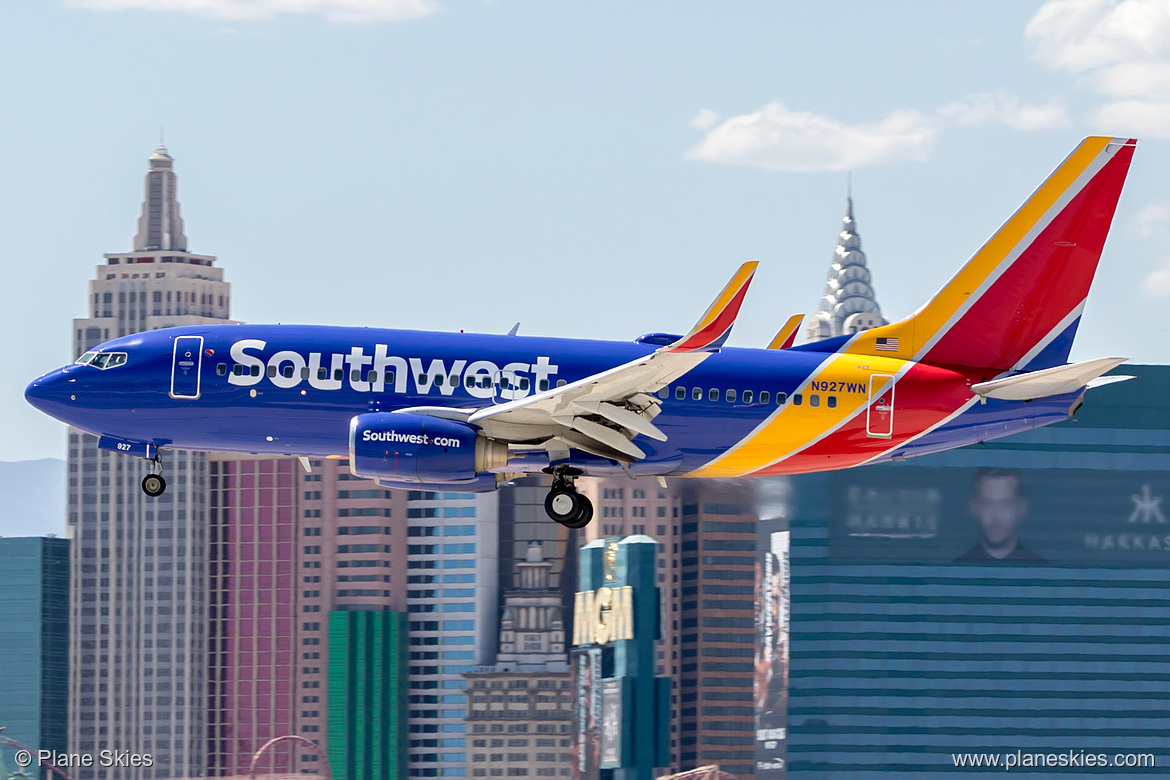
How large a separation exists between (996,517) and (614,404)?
405 ft

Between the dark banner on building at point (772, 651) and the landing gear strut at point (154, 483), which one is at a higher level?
the landing gear strut at point (154, 483)

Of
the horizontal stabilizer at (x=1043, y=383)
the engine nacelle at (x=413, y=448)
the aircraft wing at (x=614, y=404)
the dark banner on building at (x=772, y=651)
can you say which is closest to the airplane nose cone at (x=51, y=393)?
the engine nacelle at (x=413, y=448)

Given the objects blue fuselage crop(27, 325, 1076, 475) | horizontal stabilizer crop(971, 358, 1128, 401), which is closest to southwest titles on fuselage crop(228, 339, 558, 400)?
blue fuselage crop(27, 325, 1076, 475)

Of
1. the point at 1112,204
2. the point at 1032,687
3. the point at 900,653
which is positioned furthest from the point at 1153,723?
the point at 1112,204

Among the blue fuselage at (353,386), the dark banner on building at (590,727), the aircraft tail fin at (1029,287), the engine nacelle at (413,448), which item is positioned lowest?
the dark banner on building at (590,727)

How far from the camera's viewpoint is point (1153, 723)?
547ft

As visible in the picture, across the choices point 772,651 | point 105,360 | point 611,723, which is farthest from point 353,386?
point 611,723

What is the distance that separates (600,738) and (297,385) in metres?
150

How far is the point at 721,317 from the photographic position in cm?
4275

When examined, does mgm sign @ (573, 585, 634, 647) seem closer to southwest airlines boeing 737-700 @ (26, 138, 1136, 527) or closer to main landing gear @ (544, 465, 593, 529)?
southwest airlines boeing 737-700 @ (26, 138, 1136, 527)

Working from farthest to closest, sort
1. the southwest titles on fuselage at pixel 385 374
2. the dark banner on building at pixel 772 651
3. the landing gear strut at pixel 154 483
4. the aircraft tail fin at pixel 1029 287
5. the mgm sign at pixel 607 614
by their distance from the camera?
the mgm sign at pixel 607 614
the dark banner on building at pixel 772 651
the aircraft tail fin at pixel 1029 287
the landing gear strut at pixel 154 483
the southwest titles on fuselage at pixel 385 374

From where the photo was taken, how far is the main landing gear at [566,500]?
47.4 m

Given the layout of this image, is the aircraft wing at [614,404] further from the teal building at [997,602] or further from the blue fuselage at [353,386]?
the teal building at [997,602]

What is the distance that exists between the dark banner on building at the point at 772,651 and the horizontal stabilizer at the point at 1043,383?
120 meters
